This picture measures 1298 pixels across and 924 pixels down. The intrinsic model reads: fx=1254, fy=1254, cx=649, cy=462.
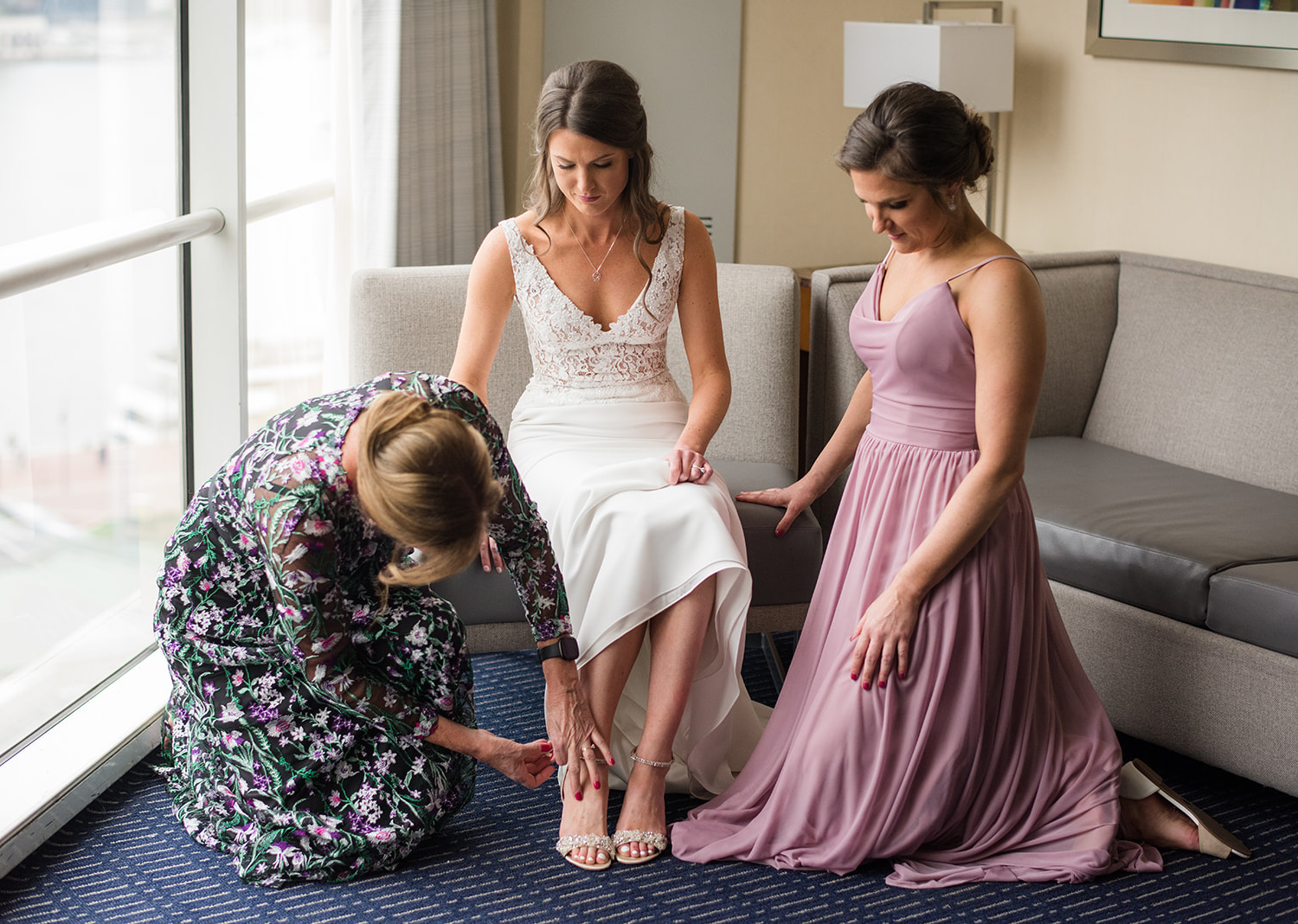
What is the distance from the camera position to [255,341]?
10.8ft

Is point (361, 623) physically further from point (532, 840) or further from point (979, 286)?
point (979, 286)

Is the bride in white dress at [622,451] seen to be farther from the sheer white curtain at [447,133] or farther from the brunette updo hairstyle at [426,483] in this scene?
the sheer white curtain at [447,133]

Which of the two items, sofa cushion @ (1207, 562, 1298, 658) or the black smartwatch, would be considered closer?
the black smartwatch

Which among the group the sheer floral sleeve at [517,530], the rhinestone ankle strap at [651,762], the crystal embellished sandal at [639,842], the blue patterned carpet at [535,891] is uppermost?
the sheer floral sleeve at [517,530]

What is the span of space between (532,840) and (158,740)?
2.61 feet

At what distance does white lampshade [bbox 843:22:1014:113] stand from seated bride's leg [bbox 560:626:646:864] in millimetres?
2157

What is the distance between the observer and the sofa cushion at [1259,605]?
7.12ft

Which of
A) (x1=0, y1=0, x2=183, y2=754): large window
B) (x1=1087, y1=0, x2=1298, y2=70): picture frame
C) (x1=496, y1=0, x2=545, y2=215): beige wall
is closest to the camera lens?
(x1=0, y1=0, x2=183, y2=754): large window

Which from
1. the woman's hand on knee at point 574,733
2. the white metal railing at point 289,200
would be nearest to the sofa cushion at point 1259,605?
the woman's hand on knee at point 574,733

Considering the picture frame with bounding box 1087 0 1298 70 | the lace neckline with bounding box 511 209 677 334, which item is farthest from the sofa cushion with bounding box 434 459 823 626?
the picture frame with bounding box 1087 0 1298 70

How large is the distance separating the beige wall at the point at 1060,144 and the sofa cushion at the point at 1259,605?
1262 mm

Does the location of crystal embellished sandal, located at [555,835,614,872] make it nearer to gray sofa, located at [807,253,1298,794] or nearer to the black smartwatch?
the black smartwatch

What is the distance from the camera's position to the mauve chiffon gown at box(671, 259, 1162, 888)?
1.99 m

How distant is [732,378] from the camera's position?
9.61 feet
